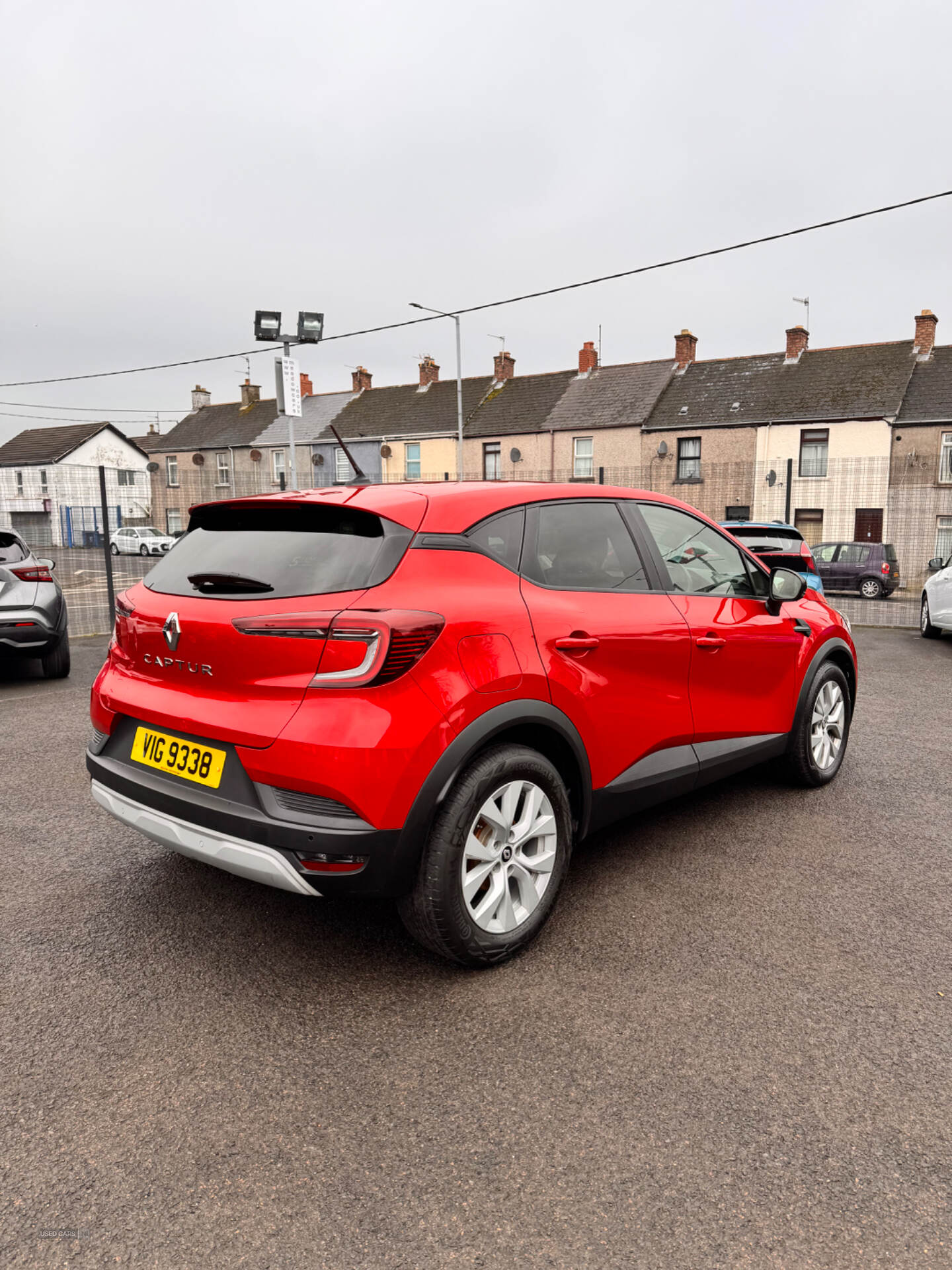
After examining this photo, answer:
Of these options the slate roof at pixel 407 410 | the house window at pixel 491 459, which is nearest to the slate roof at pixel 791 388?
the house window at pixel 491 459

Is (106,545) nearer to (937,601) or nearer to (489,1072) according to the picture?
(489,1072)

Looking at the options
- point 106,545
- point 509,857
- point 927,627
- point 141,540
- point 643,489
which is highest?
point 643,489

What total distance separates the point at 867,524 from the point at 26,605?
26.3m

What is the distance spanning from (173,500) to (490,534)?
4666cm

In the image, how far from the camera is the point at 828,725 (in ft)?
15.9

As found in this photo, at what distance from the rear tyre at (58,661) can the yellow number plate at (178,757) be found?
222 inches

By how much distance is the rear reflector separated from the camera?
742cm

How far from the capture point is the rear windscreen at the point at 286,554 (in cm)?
264

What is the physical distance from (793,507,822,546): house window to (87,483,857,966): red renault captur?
89.9 feet

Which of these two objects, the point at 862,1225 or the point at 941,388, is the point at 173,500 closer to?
the point at 941,388

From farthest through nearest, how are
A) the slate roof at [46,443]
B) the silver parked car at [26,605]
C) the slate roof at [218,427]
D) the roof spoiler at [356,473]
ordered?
the slate roof at [46,443] → the slate roof at [218,427] → the silver parked car at [26,605] → the roof spoiler at [356,473]

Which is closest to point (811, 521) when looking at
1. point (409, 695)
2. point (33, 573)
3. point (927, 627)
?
point (927, 627)

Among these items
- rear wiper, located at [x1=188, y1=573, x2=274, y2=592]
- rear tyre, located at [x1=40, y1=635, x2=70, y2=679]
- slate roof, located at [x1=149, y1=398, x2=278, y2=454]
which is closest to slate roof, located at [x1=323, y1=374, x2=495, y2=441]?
slate roof, located at [x1=149, y1=398, x2=278, y2=454]

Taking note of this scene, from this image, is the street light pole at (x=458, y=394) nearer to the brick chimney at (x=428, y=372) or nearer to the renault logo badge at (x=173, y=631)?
the brick chimney at (x=428, y=372)
